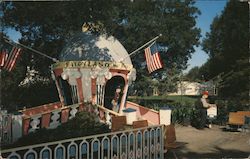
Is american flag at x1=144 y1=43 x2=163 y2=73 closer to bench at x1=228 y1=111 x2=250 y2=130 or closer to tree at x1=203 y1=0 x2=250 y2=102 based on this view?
bench at x1=228 y1=111 x2=250 y2=130

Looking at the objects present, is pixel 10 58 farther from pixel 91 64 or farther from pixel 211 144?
pixel 211 144

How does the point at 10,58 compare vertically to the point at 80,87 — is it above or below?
above

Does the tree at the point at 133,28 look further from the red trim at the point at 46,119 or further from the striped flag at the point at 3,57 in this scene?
the red trim at the point at 46,119

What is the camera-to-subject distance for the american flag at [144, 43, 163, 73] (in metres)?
14.5

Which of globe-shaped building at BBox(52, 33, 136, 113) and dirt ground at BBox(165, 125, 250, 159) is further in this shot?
globe-shaped building at BBox(52, 33, 136, 113)

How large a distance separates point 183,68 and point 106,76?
62.4 ft

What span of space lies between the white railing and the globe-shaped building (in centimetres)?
702

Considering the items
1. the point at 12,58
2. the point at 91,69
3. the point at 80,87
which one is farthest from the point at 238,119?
the point at 12,58

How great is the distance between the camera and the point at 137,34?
1116 inches

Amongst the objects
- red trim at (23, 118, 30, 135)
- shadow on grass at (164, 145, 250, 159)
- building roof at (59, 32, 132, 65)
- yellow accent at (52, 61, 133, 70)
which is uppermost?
building roof at (59, 32, 132, 65)

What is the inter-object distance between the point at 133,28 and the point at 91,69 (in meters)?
14.1

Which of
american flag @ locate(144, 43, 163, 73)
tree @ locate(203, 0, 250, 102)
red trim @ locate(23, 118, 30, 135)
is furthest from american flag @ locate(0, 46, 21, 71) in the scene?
tree @ locate(203, 0, 250, 102)

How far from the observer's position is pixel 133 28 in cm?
2866

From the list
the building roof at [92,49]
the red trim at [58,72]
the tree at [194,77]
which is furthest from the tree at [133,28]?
the tree at [194,77]
